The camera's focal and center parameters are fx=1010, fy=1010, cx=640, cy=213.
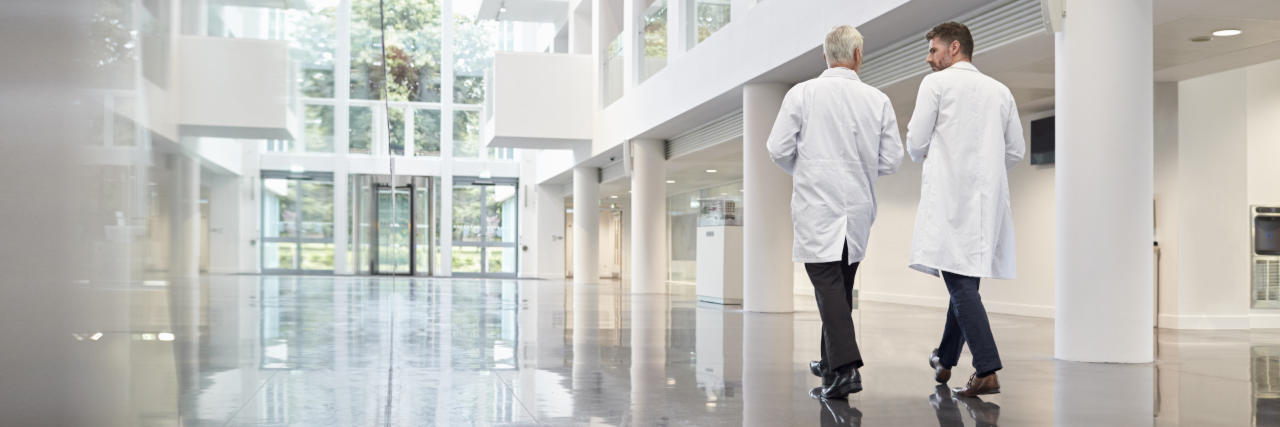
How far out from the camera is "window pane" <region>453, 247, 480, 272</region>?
3100 centimetres

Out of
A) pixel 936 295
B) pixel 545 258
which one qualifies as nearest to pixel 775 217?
pixel 936 295

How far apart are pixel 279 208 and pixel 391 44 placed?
1259 millimetres

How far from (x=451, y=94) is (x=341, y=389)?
26972 mm

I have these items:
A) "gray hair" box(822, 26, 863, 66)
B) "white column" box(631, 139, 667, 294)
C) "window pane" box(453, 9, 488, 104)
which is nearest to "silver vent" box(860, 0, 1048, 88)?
"gray hair" box(822, 26, 863, 66)

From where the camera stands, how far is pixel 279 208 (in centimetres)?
178

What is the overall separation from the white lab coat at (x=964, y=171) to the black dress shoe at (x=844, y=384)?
Result: 2.00 ft

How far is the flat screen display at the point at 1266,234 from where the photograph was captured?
428 inches

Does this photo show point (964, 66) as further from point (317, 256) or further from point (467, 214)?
point (467, 214)

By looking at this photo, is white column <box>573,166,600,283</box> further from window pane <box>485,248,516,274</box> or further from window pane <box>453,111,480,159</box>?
window pane <box>453,111,480,159</box>

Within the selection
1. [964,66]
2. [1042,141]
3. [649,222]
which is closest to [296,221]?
[964,66]

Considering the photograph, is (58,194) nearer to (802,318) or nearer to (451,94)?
(802,318)

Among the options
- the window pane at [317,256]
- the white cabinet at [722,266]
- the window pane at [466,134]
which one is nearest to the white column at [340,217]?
the window pane at [317,256]

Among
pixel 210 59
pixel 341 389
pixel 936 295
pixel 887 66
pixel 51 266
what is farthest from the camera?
pixel 936 295

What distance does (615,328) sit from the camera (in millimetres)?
8383
